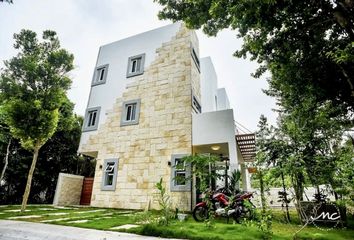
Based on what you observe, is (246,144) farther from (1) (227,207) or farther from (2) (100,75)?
(2) (100,75)

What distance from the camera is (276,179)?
7.44 m

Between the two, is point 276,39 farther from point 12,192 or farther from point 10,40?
point 12,192

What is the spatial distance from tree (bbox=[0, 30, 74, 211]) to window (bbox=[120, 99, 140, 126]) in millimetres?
3103

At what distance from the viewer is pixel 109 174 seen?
1067 centimetres

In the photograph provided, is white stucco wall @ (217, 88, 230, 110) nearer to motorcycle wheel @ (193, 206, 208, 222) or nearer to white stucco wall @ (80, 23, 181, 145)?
white stucco wall @ (80, 23, 181, 145)

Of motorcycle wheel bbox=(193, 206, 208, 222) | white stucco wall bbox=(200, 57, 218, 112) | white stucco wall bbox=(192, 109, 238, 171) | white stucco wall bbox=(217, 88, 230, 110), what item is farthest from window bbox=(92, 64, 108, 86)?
motorcycle wheel bbox=(193, 206, 208, 222)

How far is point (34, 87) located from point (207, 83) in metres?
10.2

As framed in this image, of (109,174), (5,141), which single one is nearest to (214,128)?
(109,174)

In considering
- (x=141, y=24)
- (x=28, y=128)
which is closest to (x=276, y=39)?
(x=141, y=24)

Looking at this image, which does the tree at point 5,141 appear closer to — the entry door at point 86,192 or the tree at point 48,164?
the tree at point 48,164

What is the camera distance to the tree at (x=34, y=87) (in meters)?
8.40

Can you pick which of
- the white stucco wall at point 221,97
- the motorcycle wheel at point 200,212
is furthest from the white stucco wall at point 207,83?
the motorcycle wheel at point 200,212

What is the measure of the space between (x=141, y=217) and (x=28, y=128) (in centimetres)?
623

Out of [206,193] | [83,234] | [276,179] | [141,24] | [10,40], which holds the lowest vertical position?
[83,234]
